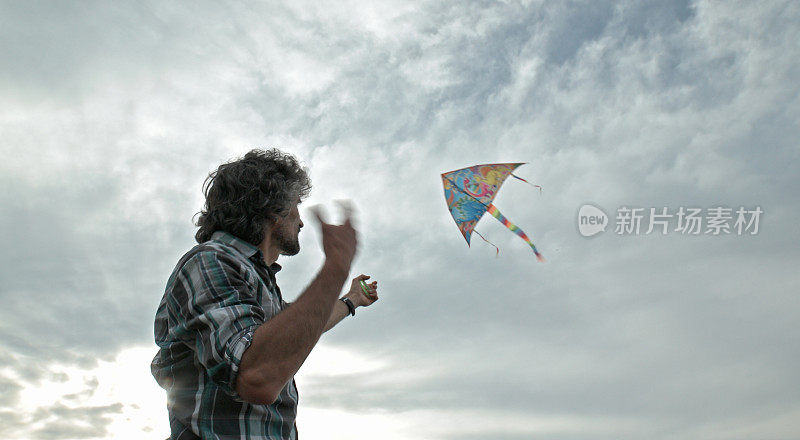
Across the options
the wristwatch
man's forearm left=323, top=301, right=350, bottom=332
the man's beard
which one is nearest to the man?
the man's beard

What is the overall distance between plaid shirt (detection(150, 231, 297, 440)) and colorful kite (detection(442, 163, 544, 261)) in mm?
7042

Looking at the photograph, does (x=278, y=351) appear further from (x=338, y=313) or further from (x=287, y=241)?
(x=338, y=313)

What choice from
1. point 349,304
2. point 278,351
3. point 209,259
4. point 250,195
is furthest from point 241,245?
point 349,304

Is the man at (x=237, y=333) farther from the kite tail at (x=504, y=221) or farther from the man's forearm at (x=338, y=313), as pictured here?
the kite tail at (x=504, y=221)

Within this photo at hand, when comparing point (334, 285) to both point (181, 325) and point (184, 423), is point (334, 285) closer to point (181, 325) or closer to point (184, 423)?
point (181, 325)

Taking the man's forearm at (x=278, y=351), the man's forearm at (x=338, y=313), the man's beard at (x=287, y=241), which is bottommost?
the man's forearm at (x=278, y=351)

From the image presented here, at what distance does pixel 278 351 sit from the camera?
270 centimetres

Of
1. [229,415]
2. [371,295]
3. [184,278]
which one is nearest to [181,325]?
[184,278]

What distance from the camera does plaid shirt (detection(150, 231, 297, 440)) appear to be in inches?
109

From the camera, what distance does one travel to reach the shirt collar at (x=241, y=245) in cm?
364

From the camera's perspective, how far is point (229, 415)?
9.65 feet

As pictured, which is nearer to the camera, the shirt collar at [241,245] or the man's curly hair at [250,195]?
the shirt collar at [241,245]

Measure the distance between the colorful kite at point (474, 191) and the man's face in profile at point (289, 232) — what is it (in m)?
6.08

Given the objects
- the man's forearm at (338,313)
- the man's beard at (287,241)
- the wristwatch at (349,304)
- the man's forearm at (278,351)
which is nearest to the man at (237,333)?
the man's forearm at (278,351)
